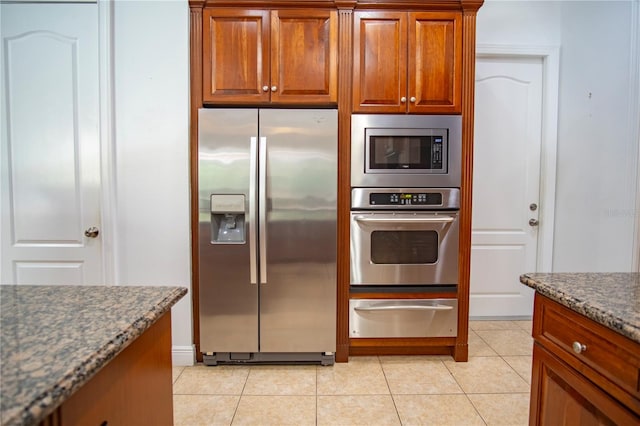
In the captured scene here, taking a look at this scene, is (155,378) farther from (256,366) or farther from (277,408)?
(256,366)

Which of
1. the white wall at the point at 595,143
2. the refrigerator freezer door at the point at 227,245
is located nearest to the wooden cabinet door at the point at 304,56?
the refrigerator freezer door at the point at 227,245

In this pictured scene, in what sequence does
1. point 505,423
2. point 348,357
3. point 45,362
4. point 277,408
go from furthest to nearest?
point 348,357 → point 277,408 → point 505,423 → point 45,362

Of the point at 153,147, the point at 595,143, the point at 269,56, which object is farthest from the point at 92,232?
the point at 595,143

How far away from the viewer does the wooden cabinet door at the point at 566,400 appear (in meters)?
0.82

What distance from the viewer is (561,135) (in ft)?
9.28

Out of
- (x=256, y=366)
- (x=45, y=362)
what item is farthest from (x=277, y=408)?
(x=45, y=362)

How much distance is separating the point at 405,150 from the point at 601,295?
4.57ft

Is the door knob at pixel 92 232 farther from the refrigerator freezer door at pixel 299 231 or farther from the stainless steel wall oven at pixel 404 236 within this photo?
the stainless steel wall oven at pixel 404 236

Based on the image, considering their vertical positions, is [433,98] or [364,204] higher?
[433,98]

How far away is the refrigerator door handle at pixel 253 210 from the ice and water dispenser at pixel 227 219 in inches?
2.2

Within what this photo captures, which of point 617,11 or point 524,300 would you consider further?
A: point 524,300

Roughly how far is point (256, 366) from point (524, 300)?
2384 millimetres

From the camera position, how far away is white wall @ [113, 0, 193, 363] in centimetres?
211

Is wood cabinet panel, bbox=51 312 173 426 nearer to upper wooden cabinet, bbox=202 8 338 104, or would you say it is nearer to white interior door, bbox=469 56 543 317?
upper wooden cabinet, bbox=202 8 338 104
